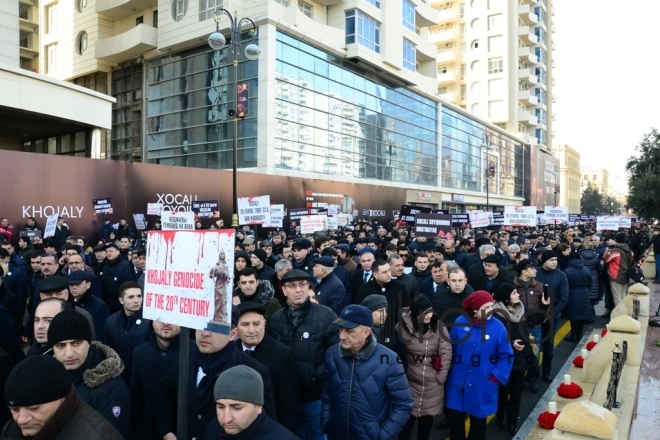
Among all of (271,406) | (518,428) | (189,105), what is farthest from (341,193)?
(271,406)

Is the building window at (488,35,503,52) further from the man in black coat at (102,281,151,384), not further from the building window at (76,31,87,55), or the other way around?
the man in black coat at (102,281,151,384)

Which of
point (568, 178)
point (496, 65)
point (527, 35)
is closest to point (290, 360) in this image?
point (496, 65)

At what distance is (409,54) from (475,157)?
2004cm

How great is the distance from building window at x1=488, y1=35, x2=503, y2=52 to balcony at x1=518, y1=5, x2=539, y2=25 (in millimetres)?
5357

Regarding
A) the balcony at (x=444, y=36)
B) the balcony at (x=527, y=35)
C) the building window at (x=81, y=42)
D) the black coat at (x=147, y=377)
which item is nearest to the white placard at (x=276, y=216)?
the black coat at (x=147, y=377)

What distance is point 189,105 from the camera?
107 ft

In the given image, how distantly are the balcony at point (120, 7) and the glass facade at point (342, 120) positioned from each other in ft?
46.9

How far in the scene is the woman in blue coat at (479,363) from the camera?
447 cm

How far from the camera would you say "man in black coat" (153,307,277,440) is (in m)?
3.25

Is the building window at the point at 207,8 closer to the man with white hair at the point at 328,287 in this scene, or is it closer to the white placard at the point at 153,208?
the white placard at the point at 153,208

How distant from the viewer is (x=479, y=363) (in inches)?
177

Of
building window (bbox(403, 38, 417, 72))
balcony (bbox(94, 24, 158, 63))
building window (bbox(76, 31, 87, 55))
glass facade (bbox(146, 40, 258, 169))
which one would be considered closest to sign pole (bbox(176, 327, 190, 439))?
glass facade (bbox(146, 40, 258, 169))

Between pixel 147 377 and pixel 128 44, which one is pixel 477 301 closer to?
pixel 147 377

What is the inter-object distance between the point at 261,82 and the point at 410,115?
18.7m
